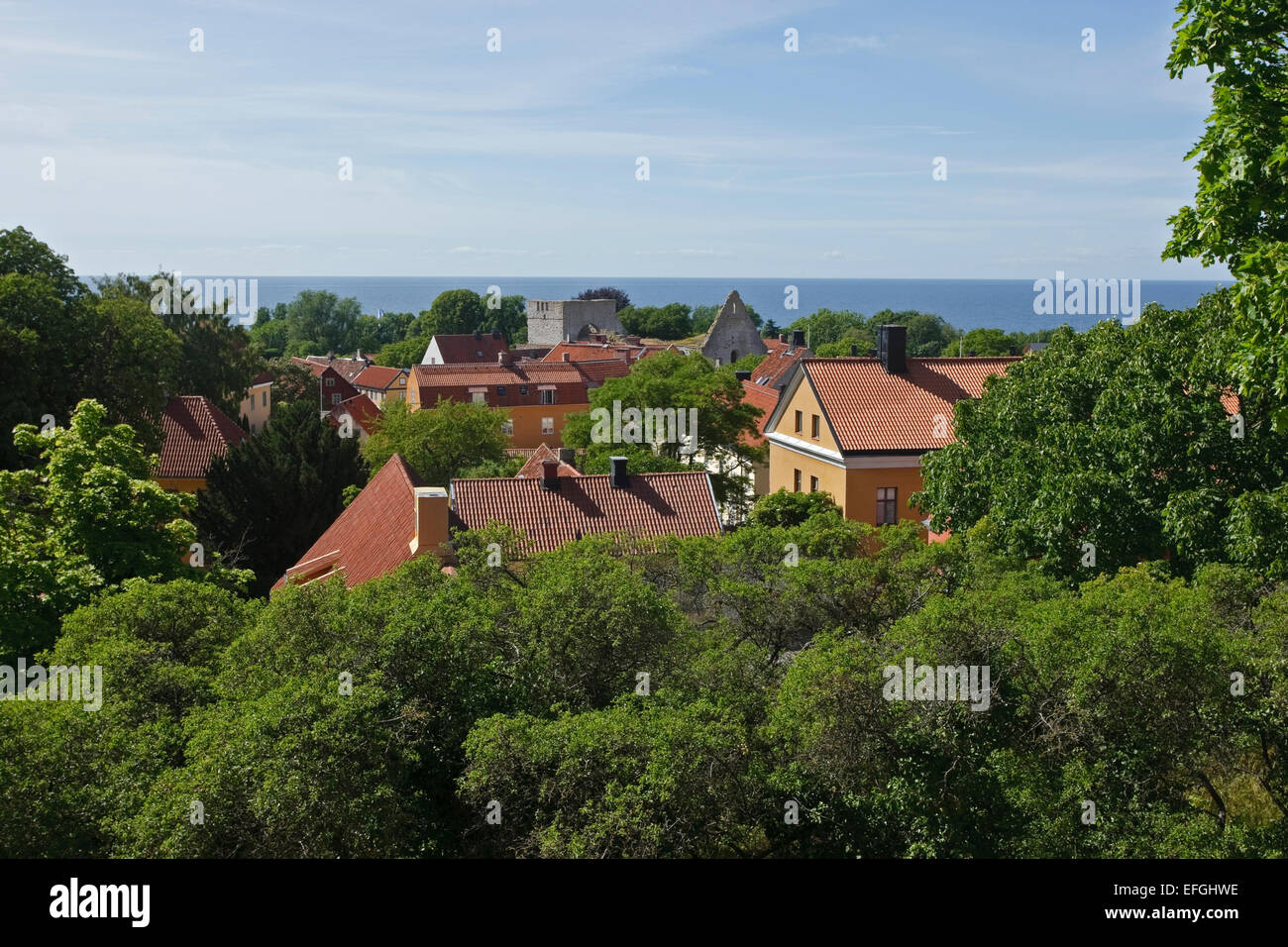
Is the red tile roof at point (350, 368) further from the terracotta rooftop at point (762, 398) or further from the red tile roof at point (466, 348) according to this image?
the terracotta rooftop at point (762, 398)

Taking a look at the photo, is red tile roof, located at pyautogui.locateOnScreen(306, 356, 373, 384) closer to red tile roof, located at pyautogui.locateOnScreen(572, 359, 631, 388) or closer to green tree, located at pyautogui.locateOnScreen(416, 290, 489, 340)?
red tile roof, located at pyautogui.locateOnScreen(572, 359, 631, 388)

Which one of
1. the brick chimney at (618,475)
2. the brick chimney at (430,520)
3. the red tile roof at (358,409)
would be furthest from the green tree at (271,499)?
the red tile roof at (358,409)

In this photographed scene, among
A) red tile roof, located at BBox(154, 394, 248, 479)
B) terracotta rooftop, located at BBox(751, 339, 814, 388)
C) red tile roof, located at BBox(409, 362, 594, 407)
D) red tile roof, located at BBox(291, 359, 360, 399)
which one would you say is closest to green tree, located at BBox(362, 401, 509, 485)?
red tile roof, located at BBox(154, 394, 248, 479)

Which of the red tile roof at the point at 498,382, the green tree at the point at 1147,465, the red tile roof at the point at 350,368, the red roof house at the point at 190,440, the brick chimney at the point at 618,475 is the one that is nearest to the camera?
the green tree at the point at 1147,465

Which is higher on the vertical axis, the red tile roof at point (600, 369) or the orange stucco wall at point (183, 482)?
the red tile roof at point (600, 369)
